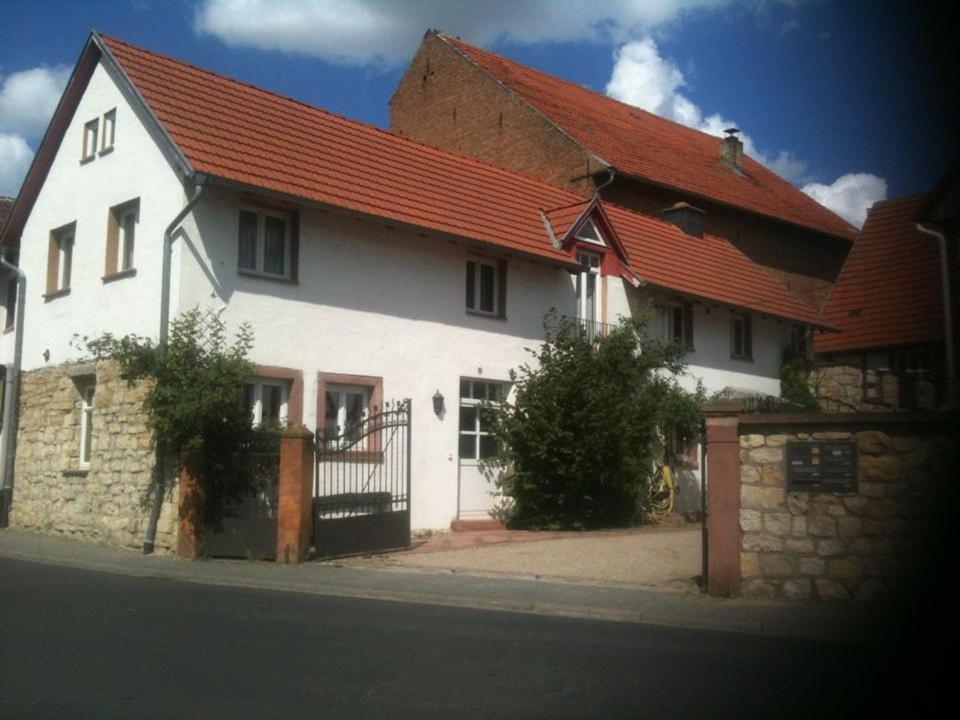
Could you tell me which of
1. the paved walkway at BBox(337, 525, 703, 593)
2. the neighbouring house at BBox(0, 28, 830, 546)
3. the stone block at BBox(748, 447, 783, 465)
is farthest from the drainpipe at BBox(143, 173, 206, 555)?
the stone block at BBox(748, 447, 783, 465)

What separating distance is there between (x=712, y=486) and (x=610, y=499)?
26.0 ft

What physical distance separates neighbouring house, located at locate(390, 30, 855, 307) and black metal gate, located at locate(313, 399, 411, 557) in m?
13.6

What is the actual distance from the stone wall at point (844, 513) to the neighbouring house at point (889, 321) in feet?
18.0

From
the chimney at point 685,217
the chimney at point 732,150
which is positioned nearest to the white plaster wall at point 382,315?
the chimney at point 685,217

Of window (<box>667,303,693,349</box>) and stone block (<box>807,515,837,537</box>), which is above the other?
window (<box>667,303,693,349</box>)

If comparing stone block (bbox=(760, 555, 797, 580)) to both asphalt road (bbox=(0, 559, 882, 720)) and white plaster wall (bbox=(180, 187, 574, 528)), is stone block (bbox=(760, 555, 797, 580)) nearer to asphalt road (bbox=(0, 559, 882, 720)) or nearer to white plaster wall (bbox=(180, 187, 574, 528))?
asphalt road (bbox=(0, 559, 882, 720))

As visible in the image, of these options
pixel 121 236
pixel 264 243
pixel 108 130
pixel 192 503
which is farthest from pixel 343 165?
pixel 192 503

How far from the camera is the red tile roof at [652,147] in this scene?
31.2 meters

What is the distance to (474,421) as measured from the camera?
1998cm

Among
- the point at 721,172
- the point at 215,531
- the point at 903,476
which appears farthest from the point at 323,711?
the point at 721,172

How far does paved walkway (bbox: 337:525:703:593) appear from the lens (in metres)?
13.0

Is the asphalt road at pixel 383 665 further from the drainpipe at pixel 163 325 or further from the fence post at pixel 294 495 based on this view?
the drainpipe at pixel 163 325

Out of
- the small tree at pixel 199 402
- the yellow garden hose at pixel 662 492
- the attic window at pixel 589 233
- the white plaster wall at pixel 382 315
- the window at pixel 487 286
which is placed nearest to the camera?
the small tree at pixel 199 402

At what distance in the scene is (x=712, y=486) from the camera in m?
11.2
